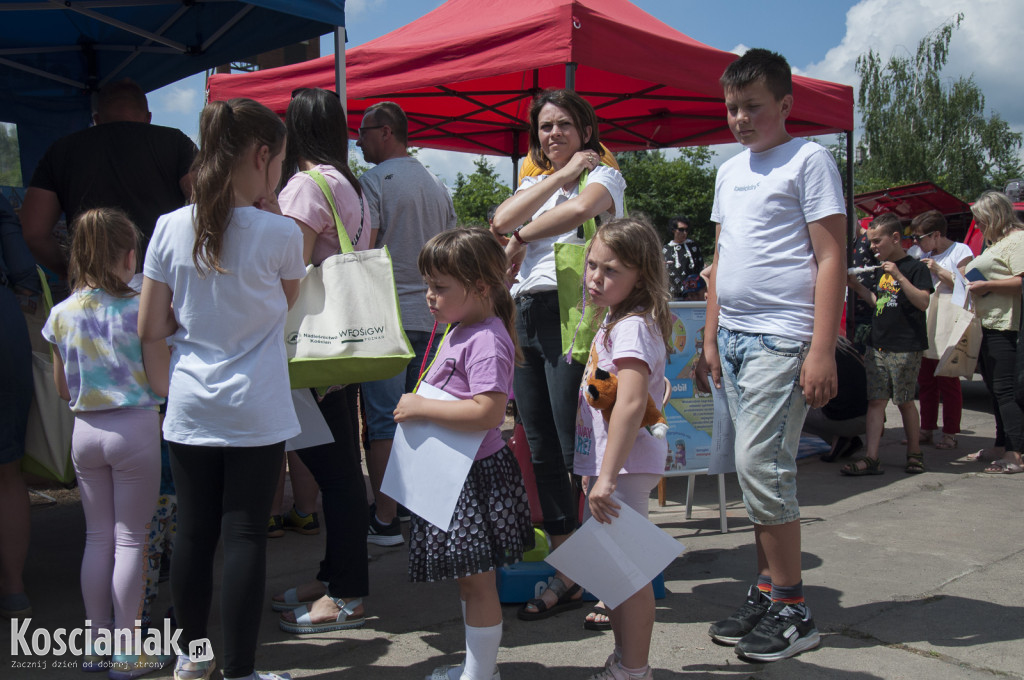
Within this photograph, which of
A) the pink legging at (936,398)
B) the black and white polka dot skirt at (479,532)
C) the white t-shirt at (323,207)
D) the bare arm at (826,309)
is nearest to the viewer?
the black and white polka dot skirt at (479,532)

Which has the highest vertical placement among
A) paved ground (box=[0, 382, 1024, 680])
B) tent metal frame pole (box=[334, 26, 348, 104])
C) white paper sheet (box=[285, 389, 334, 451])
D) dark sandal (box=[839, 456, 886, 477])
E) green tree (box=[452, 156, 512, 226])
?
green tree (box=[452, 156, 512, 226])

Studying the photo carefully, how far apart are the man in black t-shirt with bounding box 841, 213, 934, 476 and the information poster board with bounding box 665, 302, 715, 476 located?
5.67ft

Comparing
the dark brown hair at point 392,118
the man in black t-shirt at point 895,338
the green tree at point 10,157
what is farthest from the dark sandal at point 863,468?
the green tree at point 10,157

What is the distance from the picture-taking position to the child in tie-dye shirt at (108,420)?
8.57 feet

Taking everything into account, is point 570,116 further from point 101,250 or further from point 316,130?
point 101,250

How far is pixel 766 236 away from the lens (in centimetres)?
270

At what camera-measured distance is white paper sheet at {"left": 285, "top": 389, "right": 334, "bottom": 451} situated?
9.07 feet

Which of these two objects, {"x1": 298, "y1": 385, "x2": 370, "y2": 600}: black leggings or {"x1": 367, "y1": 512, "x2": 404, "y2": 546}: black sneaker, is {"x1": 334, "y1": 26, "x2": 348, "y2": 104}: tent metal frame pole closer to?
{"x1": 298, "y1": 385, "x2": 370, "y2": 600}: black leggings

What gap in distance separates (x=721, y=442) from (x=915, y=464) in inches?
84.2

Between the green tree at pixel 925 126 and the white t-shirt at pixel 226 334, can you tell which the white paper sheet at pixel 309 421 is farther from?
the green tree at pixel 925 126

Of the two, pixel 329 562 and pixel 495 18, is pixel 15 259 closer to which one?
pixel 329 562

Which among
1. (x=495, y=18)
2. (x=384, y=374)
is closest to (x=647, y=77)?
(x=495, y=18)

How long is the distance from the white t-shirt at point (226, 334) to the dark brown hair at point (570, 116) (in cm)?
124

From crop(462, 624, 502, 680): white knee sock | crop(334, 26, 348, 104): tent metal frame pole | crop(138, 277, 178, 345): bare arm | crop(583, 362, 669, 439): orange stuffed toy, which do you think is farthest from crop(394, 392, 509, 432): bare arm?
crop(334, 26, 348, 104): tent metal frame pole
